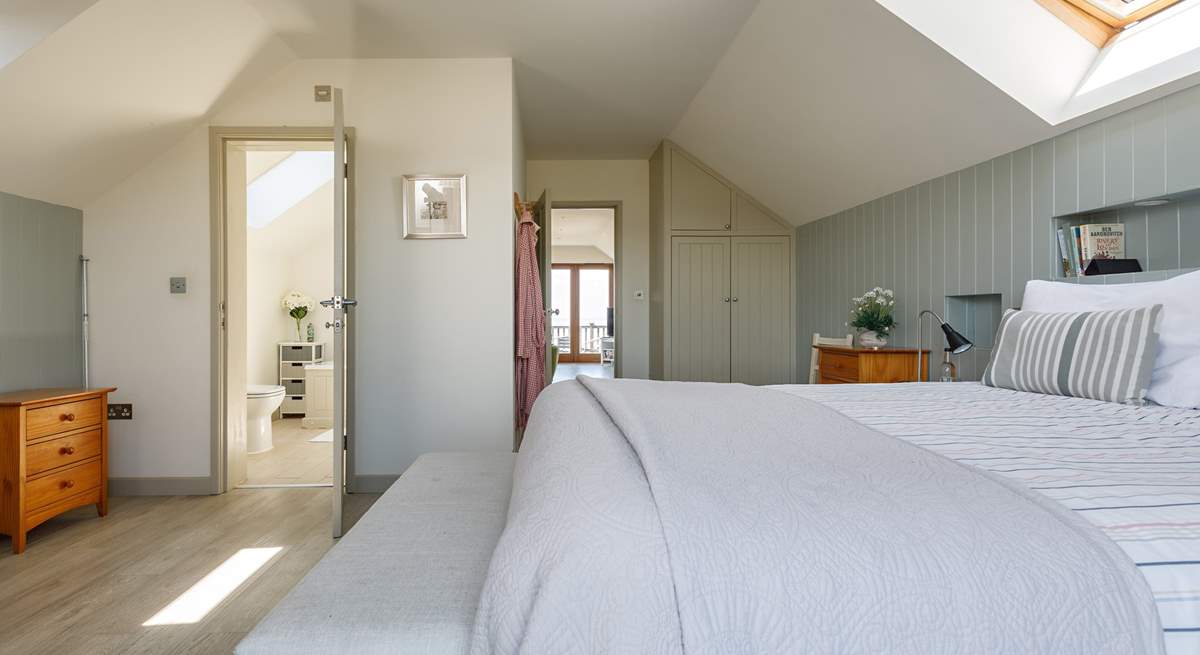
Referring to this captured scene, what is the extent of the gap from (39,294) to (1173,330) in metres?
4.47

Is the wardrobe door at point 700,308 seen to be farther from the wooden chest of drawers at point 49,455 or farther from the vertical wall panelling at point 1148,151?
the wooden chest of drawers at point 49,455

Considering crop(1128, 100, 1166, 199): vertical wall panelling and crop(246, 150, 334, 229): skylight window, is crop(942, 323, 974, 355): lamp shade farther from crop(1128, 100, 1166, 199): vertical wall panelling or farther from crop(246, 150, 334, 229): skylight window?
crop(246, 150, 334, 229): skylight window

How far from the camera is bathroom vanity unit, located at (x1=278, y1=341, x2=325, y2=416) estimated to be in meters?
5.47

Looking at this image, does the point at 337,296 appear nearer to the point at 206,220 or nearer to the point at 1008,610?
the point at 206,220

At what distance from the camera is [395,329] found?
3.34 m

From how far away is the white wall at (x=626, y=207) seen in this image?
557cm

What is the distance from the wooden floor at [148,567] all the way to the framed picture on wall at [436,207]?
1.51 metres

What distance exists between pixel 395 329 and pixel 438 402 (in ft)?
1.56

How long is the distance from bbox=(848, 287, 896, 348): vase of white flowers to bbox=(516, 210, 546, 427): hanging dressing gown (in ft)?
6.51

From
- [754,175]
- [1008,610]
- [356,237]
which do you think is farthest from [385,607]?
[754,175]

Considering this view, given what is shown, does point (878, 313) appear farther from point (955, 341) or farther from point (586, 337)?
point (586, 337)

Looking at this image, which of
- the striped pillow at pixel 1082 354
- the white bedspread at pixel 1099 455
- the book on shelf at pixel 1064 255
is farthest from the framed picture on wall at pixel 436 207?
the book on shelf at pixel 1064 255

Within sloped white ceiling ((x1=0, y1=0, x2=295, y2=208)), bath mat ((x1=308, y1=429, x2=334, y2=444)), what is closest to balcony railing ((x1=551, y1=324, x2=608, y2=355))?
bath mat ((x1=308, y1=429, x2=334, y2=444))

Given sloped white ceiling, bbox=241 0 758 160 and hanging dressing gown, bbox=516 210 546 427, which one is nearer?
sloped white ceiling, bbox=241 0 758 160
